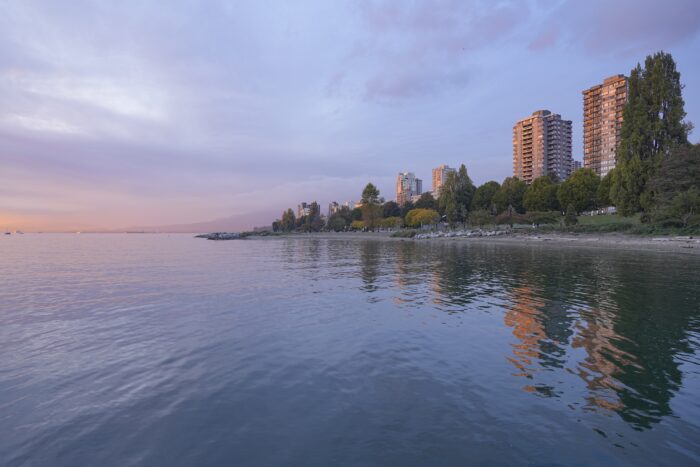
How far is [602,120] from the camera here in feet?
596

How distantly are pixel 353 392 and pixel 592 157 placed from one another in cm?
22517

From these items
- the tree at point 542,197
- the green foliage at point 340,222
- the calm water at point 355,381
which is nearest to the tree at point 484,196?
the tree at point 542,197

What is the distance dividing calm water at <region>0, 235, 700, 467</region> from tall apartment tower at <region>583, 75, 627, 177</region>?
7281 inches

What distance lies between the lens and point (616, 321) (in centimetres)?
1463

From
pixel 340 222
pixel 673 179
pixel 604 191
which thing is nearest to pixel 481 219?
pixel 604 191

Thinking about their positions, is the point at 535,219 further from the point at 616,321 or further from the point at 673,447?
the point at 673,447

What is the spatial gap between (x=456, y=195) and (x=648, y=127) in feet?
212

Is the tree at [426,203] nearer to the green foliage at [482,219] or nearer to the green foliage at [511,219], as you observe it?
the green foliage at [482,219]

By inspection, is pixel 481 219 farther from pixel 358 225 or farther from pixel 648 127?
pixel 358 225

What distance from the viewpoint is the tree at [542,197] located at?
104000 mm

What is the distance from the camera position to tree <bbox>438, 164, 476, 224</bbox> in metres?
120

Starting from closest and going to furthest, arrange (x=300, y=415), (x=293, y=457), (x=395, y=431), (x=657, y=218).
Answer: (x=293, y=457) < (x=395, y=431) < (x=300, y=415) < (x=657, y=218)

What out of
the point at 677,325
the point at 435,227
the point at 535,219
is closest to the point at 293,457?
the point at 677,325

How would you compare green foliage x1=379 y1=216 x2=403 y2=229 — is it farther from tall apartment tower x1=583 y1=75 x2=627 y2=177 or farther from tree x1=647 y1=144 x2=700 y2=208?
tree x1=647 y1=144 x2=700 y2=208
